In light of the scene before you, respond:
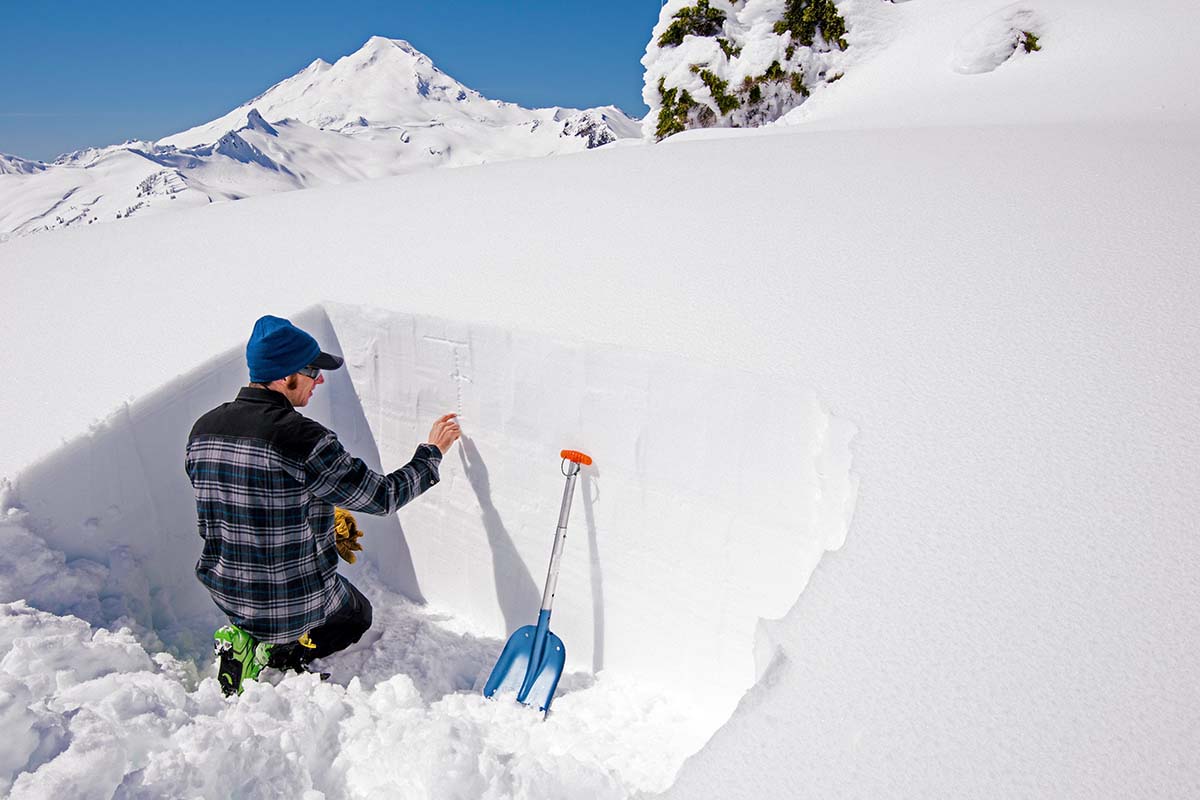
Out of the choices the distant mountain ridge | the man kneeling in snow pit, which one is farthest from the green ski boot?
the distant mountain ridge

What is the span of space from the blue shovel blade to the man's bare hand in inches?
30.2

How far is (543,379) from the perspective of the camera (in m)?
2.48

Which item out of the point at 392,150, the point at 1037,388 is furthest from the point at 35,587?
the point at 392,150

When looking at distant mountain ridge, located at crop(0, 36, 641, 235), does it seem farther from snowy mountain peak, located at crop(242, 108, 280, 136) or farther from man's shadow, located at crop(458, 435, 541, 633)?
man's shadow, located at crop(458, 435, 541, 633)

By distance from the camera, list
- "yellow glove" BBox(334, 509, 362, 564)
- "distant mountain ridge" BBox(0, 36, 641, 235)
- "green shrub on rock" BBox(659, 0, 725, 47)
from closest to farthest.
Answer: "yellow glove" BBox(334, 509, 362, 564), "green shrub on rock" BBox(659, 0, 725, 47), "distant mountain ridge" BBox(0, 36, 641, 235)

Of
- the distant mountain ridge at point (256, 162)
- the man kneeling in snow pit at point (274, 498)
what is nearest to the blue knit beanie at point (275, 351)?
the man kneeling in snow pit at point (274, 498)

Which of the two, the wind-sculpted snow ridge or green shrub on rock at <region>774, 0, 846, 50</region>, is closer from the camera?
the wind-sculpted snow ridge

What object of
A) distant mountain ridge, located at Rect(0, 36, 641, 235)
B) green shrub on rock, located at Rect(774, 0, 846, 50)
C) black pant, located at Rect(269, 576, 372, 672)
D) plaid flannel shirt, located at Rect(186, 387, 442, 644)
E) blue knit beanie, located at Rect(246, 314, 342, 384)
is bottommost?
black pant, located at Rect(269, 576, 372, 672)

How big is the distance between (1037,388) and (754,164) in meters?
2.82

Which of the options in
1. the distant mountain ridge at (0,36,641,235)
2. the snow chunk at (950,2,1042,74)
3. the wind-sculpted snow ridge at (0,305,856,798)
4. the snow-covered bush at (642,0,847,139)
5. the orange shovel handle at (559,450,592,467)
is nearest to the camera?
the wind-sculpted snow ridge at (0,305,856,798)

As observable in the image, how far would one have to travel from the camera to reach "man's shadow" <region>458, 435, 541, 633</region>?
2.71m

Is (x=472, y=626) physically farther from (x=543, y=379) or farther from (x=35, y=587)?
(x=35, y=587)

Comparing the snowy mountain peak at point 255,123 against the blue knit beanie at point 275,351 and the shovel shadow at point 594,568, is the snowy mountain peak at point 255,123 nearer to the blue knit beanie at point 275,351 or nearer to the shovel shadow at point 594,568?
the blue knit beanie at point 275,351

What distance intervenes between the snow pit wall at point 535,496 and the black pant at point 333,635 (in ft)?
1.56
